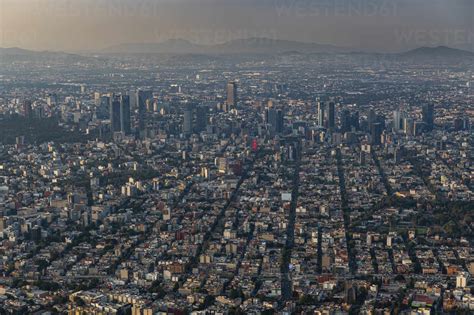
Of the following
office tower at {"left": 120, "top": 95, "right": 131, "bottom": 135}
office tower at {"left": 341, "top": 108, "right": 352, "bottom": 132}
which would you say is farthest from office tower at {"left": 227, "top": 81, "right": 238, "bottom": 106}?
office tower at {"left": 341, "top": 108, "right": 352, "bottom": 132}

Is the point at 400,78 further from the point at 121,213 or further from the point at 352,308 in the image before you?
the point at 352,308

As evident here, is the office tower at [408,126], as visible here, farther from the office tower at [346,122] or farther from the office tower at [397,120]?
the office tower at [346,122]

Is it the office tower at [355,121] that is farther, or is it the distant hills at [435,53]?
the distant hills at [435,53]

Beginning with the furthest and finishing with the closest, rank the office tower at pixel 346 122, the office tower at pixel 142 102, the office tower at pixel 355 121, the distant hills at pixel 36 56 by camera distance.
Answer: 1. the distant hills at pixel 36 56
2. the office tower at pixel 142 102
3. the office tower at pixel 355 121
4. the office tower at pixel 346 122

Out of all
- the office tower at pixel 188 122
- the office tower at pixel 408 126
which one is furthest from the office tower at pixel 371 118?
the office tower at pixel 188 122

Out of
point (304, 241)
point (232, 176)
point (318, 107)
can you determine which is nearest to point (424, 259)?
point (304, 241)
